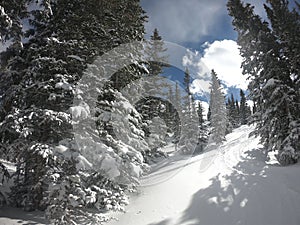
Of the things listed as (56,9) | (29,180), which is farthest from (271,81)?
(29,180)

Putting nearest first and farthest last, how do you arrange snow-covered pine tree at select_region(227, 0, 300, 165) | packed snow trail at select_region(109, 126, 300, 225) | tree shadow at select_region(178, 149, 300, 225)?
tree shadow at select_region(178, 149, 300, 225)
packed snow trail at select_region(109, 126, 300, 225)
snow-covered pine tree at select_region(227, 0, 300, 165)

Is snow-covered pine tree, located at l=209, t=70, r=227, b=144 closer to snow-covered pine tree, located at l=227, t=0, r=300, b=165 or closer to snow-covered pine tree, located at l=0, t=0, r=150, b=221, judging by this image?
snow-covered pine tree, located at l=227, t=0, r=300, b=165

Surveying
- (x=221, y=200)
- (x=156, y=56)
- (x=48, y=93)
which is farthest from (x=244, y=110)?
(x=48, y=93)

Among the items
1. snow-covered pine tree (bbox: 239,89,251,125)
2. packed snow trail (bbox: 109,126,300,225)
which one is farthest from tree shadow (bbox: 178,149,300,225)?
snow-covered pine tree (bbox: 239,89,251,125)

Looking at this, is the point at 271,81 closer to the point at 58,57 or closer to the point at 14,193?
the point at 58,57

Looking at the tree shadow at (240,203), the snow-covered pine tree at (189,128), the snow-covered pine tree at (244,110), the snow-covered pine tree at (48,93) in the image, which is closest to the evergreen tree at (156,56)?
the snow-covered pine tree at (48,93)

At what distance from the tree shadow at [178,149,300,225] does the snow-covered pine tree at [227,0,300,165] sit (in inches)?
158

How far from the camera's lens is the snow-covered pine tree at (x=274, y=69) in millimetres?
14422

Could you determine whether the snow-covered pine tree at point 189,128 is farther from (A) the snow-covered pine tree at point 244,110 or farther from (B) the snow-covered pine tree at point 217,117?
(A) the snow-covered pine tree at point 244,110

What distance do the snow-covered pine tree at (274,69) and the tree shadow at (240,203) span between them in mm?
4023

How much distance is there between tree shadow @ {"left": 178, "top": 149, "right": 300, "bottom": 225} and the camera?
7.80m

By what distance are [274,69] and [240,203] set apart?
10.9 meters

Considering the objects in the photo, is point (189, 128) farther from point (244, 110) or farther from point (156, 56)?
point (244, 110)

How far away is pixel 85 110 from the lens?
7.61 meters
